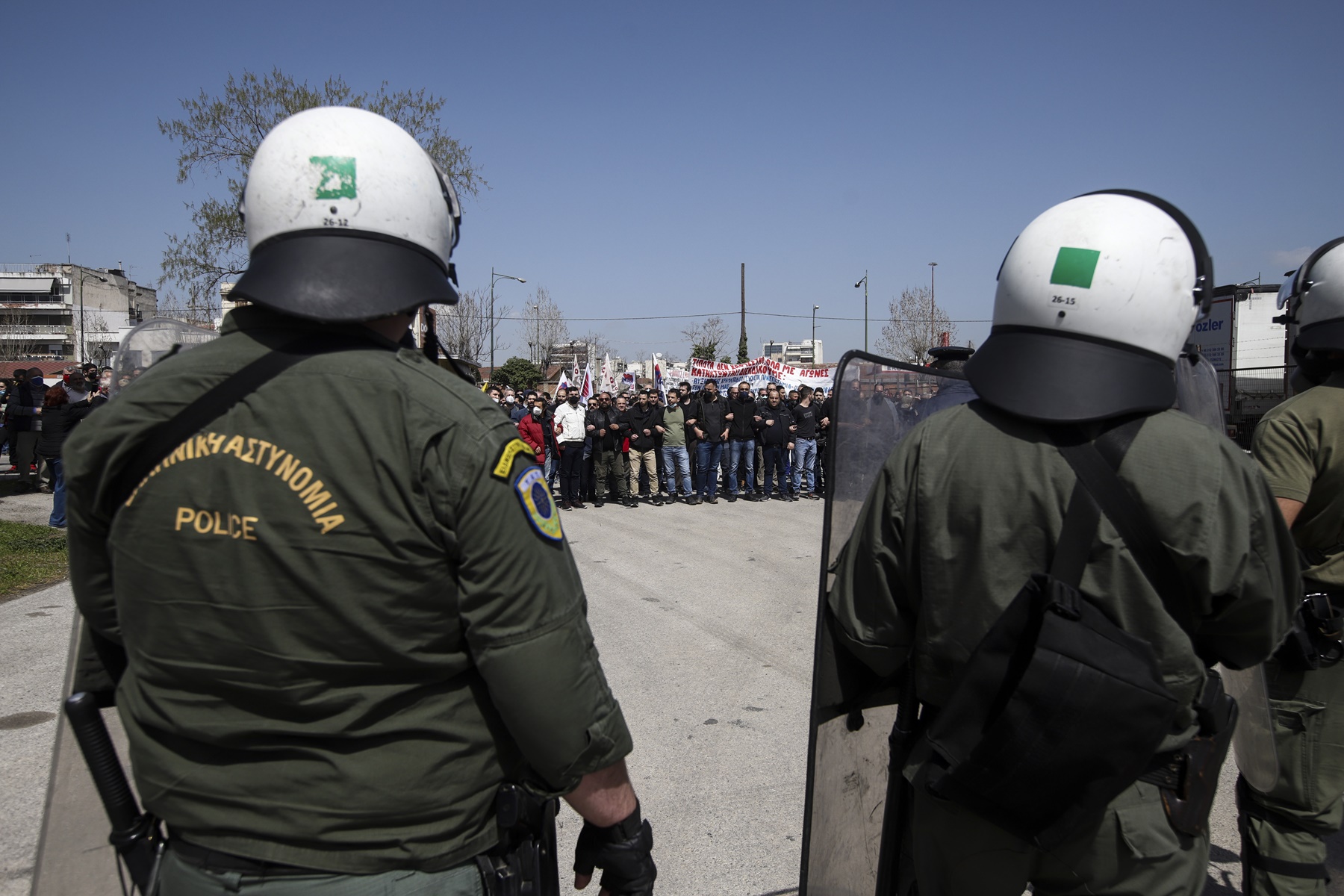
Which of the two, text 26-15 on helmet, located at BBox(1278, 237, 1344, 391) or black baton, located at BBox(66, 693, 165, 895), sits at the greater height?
text 26-15 on helmet, located at BBox(1278, 237, 1344, 391)

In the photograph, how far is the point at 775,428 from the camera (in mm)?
13484

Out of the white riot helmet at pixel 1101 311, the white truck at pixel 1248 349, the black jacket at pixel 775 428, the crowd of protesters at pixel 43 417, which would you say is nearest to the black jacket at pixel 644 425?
the black jacket at pixel 775 428

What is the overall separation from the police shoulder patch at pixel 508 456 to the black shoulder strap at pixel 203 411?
0.31 metres

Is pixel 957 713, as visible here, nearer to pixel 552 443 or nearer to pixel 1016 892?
pixel 1016 892

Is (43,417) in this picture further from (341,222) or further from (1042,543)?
(1042,543)

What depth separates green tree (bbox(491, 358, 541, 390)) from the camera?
43281 mm

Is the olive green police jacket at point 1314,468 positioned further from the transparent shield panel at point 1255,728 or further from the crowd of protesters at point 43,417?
the crowd of protesters at point 43,417

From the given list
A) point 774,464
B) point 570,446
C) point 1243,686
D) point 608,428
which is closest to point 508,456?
point 1243,686

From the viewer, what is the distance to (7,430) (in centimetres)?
1323

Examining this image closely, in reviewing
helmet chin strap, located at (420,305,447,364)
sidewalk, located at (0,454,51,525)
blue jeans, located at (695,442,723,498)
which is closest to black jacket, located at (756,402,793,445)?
blue jeans, located at (695,442,723,498)

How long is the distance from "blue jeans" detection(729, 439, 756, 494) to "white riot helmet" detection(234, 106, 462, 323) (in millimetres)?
12171

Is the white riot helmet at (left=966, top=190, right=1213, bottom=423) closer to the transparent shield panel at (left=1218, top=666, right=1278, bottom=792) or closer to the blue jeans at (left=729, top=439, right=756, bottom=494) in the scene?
the transparent shield panel at (left=1218, top=666, right=1278, bottom=792)

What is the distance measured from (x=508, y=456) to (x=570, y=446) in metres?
11.3

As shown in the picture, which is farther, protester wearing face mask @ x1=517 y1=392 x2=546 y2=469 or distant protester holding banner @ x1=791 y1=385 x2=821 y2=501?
distant protester holding banner @ x1=791 y1=385 x2=821 y2=501
